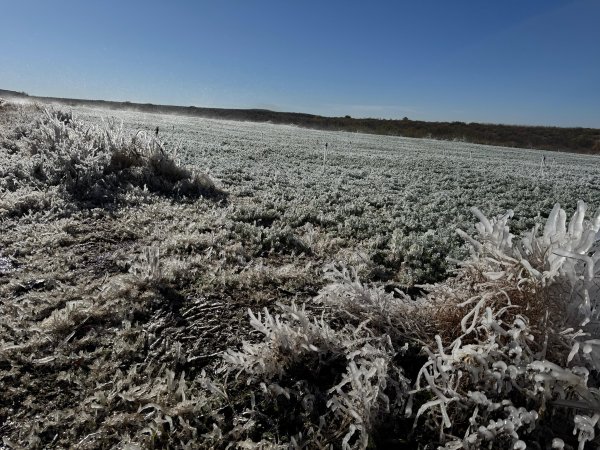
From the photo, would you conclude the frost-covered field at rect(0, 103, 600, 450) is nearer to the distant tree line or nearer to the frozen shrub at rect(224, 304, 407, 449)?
the frozen shrub at rect(224, 304, 407, 449)

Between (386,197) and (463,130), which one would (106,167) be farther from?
(463,130)

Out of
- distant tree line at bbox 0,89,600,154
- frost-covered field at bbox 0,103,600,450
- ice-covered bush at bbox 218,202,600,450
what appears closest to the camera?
ice-covered bush at bbox 218,202,600,450

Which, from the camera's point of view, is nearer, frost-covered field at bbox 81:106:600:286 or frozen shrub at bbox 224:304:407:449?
frozen shrub at bbox 224:304:407:449

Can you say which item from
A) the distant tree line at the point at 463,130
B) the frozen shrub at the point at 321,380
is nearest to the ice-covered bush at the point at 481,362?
the frozen shrub at the point at 321,380

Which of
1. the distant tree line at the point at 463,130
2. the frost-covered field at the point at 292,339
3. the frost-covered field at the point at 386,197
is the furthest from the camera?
the distant tree line at the point at 463,130

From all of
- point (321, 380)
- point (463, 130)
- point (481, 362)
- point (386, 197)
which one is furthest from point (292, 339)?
point (463, 130)

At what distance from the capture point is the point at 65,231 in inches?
237

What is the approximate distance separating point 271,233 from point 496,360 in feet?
13.2

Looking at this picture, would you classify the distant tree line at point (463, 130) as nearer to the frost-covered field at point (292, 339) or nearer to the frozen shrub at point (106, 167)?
the frozen shrub at point (106, 167)

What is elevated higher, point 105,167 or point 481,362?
point 105,167

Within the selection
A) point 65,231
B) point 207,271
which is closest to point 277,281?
point 207,271

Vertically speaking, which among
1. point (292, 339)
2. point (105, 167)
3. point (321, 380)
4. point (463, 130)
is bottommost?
point (321, 380)

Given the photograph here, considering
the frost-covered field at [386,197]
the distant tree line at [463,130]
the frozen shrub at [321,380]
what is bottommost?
the frozen shrub at [321,380]

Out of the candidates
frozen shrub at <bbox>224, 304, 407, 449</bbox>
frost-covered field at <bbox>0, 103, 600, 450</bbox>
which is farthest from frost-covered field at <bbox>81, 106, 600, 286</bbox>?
frozen shrub at <bbox>224, 304, 407, 449</bbox>
